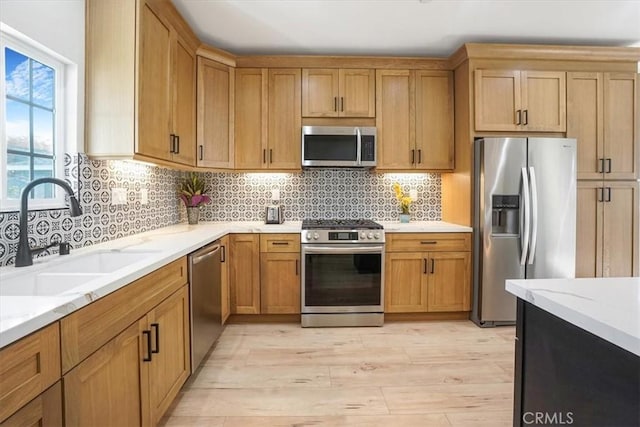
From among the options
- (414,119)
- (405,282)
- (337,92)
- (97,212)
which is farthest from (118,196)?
(414,119)

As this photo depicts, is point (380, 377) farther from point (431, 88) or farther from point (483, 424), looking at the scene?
point (431, 88)

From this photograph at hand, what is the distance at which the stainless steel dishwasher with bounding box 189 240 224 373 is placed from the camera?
6.87 feet

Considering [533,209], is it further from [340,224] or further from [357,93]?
[357,93]

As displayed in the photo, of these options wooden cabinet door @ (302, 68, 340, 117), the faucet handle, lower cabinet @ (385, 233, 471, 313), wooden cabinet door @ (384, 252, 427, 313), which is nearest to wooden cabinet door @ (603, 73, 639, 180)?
lower cabinet @ (385, 233, 471, 313)

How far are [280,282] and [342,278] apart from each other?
57cm

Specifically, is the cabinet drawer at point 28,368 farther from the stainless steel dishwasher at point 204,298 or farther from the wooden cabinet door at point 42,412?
the stainless steel dishwasher at point 204,298

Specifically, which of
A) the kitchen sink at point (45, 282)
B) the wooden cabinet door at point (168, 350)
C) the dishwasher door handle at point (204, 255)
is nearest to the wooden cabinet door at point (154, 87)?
the dishwasher door handle at point (204, 255)

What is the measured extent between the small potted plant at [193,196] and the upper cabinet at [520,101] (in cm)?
272

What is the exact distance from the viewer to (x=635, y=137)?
316 centimetres

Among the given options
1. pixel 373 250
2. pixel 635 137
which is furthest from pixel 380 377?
pixel 635 137

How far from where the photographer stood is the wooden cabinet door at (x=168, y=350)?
1563mm

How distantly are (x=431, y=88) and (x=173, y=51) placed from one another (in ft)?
7.77

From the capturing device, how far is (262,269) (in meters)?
3.07

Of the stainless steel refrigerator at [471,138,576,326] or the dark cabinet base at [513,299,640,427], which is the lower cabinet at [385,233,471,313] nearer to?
the stainless steel refrigerator at [471,138,576,326]
